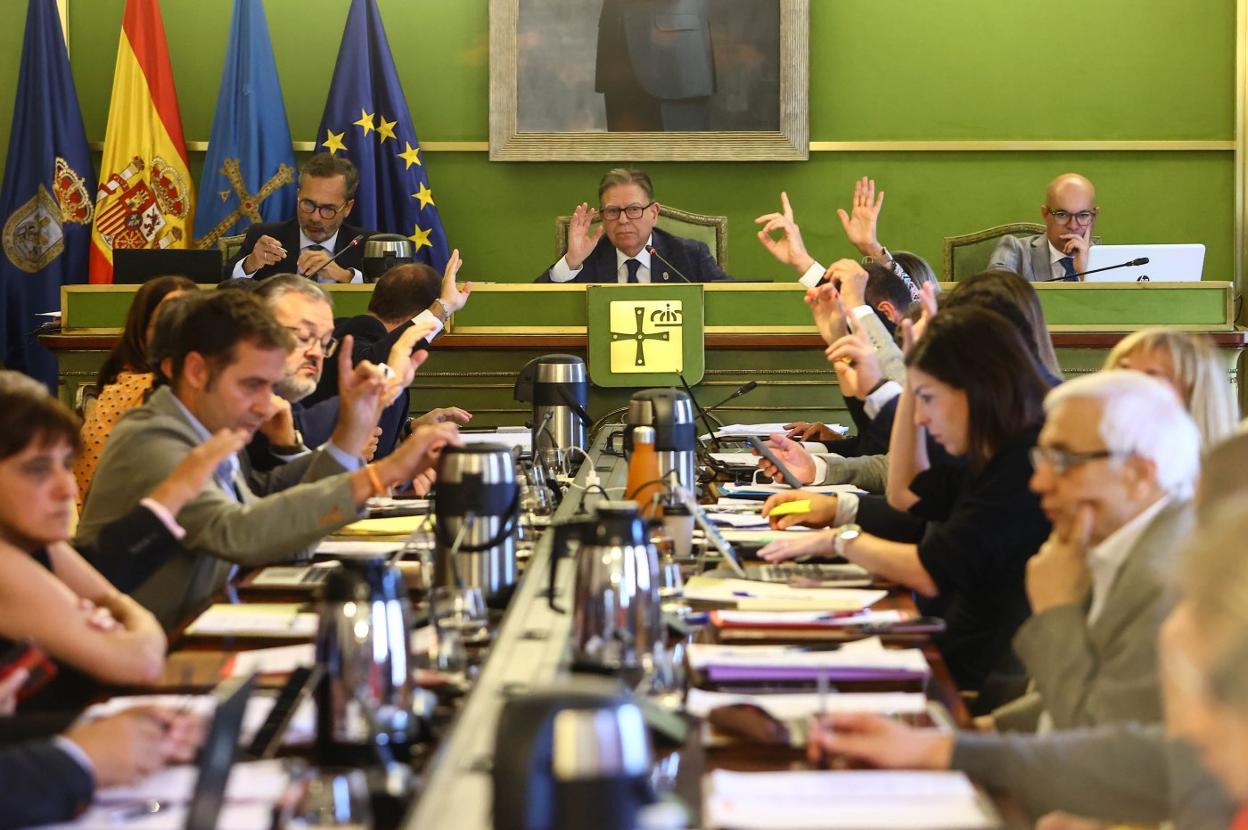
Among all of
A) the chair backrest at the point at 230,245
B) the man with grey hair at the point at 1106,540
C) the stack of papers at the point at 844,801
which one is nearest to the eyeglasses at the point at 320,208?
the chair backrest at the point at 230,245

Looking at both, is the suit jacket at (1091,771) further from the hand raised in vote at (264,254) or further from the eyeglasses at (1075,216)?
Answer: the eyeglasses at (1075,216)

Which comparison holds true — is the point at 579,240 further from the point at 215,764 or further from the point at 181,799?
the point at 215,764

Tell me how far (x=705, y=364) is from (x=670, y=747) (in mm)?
3749

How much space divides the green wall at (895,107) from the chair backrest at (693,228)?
0.33 metres

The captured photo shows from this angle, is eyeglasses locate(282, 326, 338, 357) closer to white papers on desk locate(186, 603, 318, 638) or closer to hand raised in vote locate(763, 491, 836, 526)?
hand raised in vote locate(763, 491, 836, 526)

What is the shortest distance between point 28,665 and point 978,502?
62.4 inches

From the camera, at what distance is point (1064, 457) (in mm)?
2051

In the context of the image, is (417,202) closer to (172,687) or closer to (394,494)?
(394,494)

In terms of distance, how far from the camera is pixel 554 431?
14.6 feet

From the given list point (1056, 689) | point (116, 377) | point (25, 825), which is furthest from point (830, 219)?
point (25, 825)

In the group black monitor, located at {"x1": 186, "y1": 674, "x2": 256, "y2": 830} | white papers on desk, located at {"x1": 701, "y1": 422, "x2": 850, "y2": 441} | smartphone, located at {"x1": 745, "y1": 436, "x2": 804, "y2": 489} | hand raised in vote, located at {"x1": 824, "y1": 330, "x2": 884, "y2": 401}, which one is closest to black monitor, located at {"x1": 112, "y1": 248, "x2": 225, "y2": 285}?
white papers on desk, located at {"x1": 701, "y1": 422, "x2": 850, "y2": 441}

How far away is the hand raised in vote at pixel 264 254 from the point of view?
247 inches

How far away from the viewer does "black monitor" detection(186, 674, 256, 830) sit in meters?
1.29

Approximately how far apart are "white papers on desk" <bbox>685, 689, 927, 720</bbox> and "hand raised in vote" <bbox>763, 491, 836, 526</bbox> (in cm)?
141
